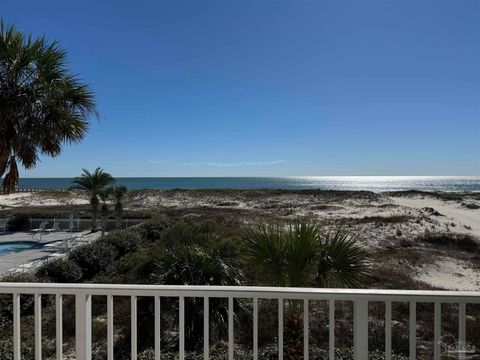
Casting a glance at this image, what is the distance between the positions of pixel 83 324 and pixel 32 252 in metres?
12.6

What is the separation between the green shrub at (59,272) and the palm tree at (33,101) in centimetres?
337

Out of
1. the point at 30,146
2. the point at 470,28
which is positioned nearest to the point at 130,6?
the point at 30,146

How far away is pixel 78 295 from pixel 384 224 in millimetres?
19400

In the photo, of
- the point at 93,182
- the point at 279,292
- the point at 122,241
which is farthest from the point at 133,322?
the point at 93,182

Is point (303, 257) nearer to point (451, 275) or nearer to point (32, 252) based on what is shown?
point (451, 275)

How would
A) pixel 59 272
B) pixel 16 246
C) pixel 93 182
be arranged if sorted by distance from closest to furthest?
1. pixel 59 272
2. pixel 16 246
3. pixel 93 182

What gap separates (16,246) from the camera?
13594mm

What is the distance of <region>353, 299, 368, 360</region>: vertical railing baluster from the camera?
1887mm

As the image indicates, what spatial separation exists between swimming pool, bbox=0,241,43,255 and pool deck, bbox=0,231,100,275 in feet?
1.30

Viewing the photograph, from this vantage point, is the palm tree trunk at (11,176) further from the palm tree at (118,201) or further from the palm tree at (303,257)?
the palm tree at (118,201)

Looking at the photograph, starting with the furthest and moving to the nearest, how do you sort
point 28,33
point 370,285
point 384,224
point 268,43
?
1. point 384,224
2. point 268,43
3. point 370,285
4. point 28,33

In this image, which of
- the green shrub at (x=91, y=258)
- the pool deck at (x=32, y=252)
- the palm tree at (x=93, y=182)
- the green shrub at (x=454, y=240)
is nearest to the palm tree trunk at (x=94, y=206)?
the palm tree at (x=93, y=182)

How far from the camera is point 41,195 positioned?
46406 mm

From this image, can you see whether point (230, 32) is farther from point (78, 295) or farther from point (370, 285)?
point (78, 295)
